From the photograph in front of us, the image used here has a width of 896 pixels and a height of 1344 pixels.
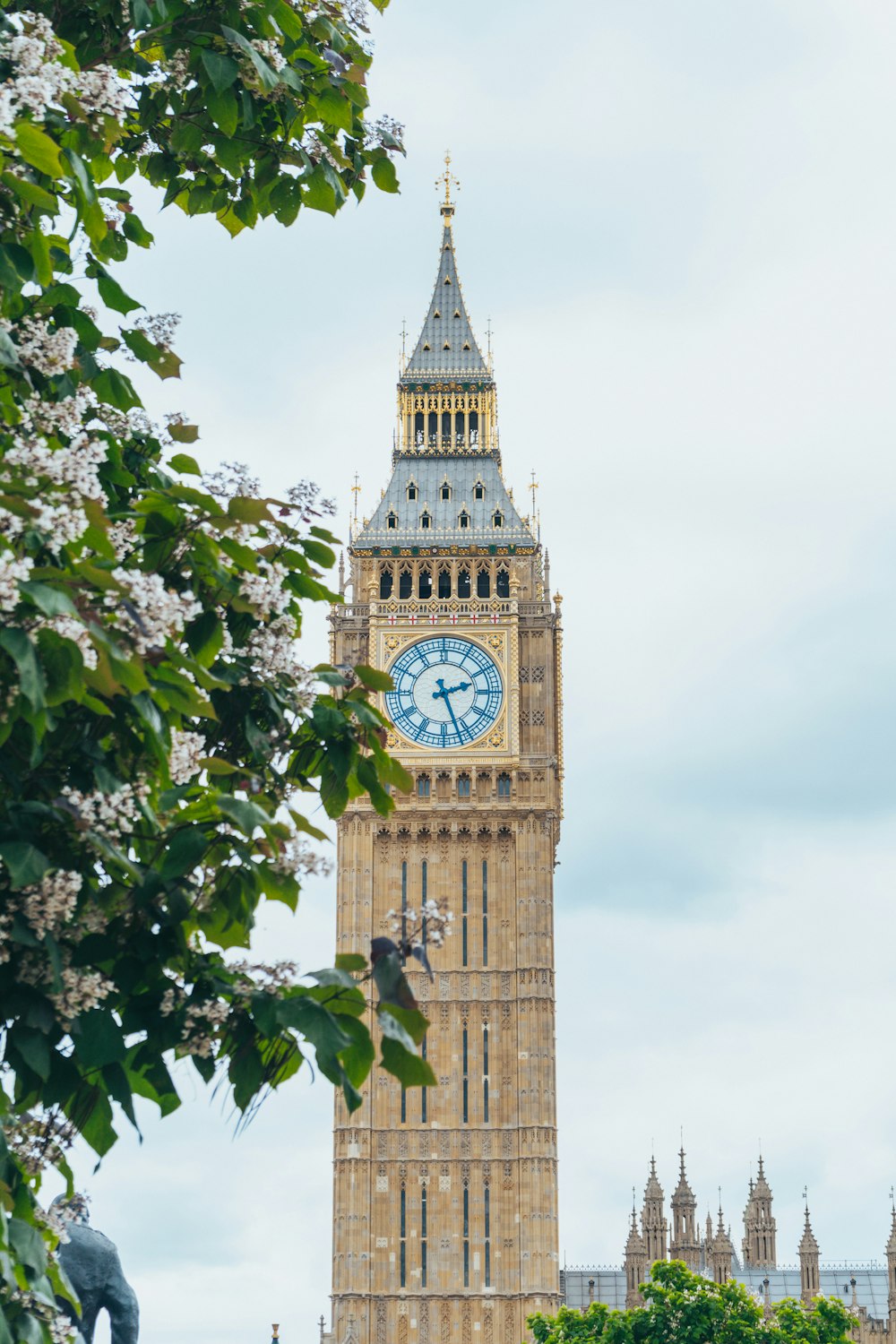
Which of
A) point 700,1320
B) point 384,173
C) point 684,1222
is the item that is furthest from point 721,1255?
point 384,173

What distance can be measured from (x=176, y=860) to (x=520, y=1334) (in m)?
60.9

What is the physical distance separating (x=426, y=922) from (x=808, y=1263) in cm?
7580

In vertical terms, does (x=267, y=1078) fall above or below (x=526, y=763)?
below

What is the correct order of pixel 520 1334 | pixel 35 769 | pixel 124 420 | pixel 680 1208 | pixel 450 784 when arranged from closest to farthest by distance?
pixel 35 769
pixel 124 420
pixel 520 1334
pixel 450 784
pixel 680 1208

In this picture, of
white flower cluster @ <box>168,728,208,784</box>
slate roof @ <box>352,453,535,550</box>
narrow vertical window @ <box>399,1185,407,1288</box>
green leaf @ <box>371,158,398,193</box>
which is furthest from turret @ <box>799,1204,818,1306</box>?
white flower cluster @ <box>168,728,208,784</box>

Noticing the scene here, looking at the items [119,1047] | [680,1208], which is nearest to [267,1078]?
[119,1047]

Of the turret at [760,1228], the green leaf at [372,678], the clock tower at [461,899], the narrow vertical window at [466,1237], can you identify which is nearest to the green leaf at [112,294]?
the green leaf at [372,678]

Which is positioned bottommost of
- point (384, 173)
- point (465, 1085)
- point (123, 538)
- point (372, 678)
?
point (372, 678)

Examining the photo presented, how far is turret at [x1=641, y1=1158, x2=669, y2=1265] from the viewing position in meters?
79.5

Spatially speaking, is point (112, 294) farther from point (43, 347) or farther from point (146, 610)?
point (146, 610)

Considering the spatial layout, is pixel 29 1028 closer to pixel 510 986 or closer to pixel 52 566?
pixel 52 566

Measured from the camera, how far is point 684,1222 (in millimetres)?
80125

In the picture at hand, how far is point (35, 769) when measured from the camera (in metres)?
9.53

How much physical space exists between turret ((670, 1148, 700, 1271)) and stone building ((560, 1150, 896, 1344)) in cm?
3
